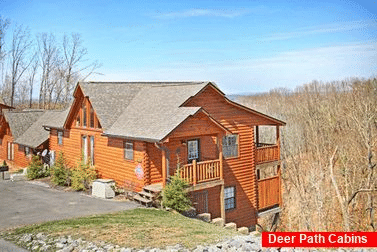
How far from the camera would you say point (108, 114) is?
21.2m

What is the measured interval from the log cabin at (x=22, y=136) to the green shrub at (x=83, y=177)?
775 centimetres

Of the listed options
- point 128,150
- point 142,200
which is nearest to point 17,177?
point 128,150

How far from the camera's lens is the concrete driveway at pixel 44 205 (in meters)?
15.3

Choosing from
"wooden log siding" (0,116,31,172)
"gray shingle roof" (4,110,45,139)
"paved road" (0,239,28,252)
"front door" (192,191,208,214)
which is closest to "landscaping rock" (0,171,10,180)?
"wooden log siding" (0,116,31,172)

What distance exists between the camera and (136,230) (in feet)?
41.0

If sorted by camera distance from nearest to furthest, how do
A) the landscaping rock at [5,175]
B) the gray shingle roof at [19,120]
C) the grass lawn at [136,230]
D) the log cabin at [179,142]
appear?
the grass lawn at [136,230]
the log cabin at [179,142]
the landscaping rock at [5,175]
the gray shingle roof at [19,120]

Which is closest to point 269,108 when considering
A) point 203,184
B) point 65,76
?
point 65,76

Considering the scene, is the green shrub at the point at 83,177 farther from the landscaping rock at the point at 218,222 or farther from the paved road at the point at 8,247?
the paved road at the point at 8,247

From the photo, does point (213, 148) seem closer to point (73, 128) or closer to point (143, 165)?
point (143, 165)

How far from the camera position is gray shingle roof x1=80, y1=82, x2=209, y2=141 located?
1762cm

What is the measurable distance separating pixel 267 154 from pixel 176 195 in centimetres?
926

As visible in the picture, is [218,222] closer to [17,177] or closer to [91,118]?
[91,118]

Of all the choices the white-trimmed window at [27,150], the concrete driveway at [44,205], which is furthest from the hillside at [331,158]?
the white-trimmed window at [27,150]

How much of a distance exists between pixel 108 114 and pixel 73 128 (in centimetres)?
450
